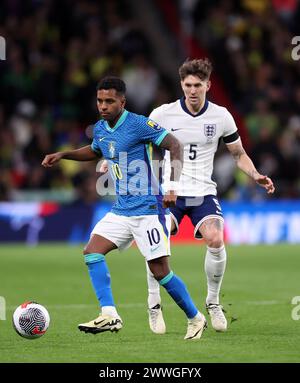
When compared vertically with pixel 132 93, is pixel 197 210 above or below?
below

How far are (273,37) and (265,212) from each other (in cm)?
507

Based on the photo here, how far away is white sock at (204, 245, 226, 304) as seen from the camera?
952 cm

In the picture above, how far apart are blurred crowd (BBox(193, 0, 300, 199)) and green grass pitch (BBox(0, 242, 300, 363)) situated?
2.15 meters

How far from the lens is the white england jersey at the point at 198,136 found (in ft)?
32.0

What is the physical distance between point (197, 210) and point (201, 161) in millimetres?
470

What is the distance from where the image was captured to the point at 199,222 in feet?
31.4

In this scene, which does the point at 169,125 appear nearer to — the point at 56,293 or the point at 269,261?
the point at 56,293

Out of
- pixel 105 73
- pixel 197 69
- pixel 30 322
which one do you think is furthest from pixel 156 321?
pixel 105 73

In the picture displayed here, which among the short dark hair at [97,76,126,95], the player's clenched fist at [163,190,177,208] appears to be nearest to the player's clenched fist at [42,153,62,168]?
Answer: the short dark hair at [97,76,126,95]

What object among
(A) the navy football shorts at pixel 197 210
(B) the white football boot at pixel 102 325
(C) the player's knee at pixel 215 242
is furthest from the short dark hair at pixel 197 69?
(B) the white football boot at pixel 102 325

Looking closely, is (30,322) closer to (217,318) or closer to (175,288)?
(175,288)

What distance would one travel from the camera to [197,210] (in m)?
9.69

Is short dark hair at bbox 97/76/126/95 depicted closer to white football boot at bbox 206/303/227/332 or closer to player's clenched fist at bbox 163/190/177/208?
player's clenched fist at bbox 163/190/177/208
